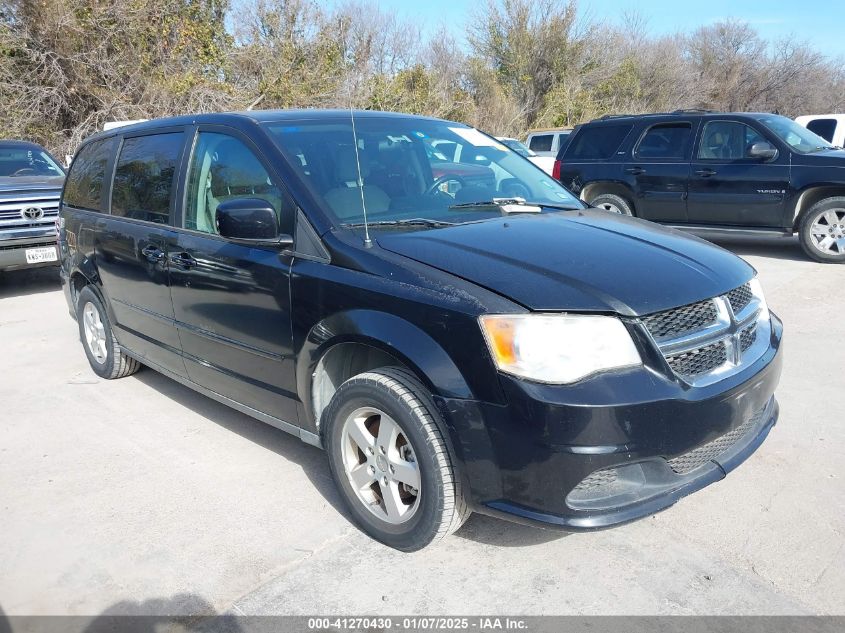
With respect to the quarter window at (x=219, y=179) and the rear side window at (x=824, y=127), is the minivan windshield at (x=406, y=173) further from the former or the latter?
the rear side window at (x=824, y=127)

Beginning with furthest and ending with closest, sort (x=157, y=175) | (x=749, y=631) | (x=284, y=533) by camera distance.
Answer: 1. (x=157, y=175)
2. (x=284, y=533)
3. (x=749, y=631)

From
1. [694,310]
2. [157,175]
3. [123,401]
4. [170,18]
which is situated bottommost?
[123,401]

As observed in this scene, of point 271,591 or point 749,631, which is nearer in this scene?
point 749,631

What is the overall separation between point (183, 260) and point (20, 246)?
558cm

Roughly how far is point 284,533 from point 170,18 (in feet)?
60.6

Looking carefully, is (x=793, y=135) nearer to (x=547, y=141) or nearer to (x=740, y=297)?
(x=740, y=297)

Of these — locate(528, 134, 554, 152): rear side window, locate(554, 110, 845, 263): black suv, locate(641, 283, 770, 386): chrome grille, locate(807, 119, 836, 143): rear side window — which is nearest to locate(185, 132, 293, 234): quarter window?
locate(641, 283, 770, 386): chrome grille

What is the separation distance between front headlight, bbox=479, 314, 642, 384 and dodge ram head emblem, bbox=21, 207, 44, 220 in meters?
7.61

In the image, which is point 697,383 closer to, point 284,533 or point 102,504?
point 284,533

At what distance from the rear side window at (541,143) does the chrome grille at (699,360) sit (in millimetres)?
16229

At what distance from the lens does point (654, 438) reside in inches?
97.7

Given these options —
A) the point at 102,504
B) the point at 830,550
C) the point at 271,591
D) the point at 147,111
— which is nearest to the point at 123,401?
the point at 102,504

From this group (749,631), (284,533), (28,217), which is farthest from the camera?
(28,217)

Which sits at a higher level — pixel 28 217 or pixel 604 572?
pixel 28 217
